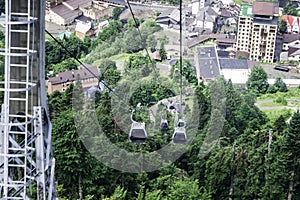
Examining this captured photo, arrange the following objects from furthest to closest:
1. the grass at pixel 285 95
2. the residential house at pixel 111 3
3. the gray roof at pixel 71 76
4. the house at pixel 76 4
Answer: the residential house at pixel 111 3, the house at pixel 76 4, the grass at pixel 285 95, the gray roof at pixel 71 76

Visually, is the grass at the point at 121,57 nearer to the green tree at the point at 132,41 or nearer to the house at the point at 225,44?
the green tree at the point at 132,41

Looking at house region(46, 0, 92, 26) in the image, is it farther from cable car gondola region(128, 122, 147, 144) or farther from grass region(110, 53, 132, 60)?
cable car gondola region(128, 122, 147, 144)

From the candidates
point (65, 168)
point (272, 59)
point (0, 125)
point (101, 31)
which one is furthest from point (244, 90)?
point (0, 125)

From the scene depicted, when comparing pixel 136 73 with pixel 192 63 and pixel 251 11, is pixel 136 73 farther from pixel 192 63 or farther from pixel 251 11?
pixel 251 11

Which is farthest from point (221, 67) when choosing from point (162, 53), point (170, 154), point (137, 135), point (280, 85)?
point (137, 135)

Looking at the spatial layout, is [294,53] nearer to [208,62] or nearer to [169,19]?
[208,62]

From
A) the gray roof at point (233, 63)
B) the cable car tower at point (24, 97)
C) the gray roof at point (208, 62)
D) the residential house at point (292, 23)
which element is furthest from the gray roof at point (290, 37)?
the cable car tower at point (24, 97)
